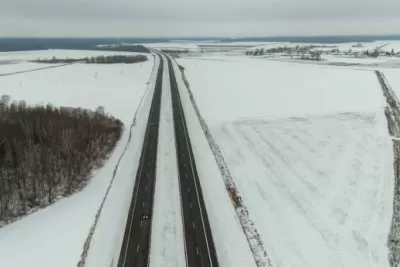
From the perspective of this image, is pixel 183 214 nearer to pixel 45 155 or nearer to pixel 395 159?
pixel 45 155

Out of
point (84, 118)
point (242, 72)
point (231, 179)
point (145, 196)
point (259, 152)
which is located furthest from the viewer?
point (242, 72)

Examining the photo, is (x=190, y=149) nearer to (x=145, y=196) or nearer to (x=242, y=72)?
(x=145, y=196)

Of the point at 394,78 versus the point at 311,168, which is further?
the point at 394,78

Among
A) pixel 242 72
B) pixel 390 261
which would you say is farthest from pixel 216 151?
pixel 242 72

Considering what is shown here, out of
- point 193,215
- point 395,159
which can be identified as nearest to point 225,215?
point 193,215

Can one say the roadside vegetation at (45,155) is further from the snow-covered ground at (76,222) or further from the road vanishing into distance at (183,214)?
the road vanishing into distance at (183,214)

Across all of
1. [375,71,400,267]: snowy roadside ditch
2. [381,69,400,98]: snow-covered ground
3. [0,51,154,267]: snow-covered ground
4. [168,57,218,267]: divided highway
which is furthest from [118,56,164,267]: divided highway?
[381,69,400,98]: snow-covered ground

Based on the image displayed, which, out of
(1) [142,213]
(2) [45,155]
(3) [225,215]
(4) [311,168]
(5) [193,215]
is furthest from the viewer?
(4) [311,168]
